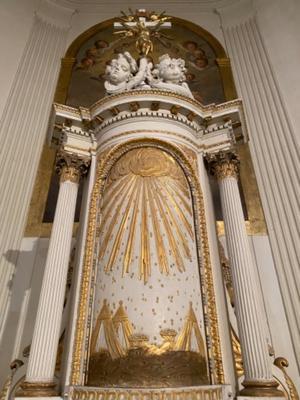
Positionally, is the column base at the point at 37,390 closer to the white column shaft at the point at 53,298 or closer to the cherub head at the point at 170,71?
the white column shaft at the point at 53,298

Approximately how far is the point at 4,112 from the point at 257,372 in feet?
18.1

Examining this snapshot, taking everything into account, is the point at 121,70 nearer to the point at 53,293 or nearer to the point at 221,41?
the point at 53,293

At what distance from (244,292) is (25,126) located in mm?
4861

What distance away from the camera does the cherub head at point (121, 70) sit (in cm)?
391

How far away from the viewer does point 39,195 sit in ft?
17.7

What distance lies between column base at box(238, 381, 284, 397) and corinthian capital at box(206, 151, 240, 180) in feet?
6.32

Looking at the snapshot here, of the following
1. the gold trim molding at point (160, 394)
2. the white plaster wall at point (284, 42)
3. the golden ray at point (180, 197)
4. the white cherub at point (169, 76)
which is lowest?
the gold trim molding at point (160, 394)

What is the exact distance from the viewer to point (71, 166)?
349 cm

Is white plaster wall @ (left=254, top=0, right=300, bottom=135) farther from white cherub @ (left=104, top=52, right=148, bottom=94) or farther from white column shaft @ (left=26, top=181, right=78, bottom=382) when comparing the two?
white column shaft @ (left=26, top=181, right=78, bottom=382)

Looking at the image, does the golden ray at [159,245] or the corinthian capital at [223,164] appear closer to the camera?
the golden ray at [159,245]

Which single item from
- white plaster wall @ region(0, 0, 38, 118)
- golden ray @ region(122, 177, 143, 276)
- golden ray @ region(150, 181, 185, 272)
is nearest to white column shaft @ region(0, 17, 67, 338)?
white plaster wall @ region(0, 0, 38, 118)

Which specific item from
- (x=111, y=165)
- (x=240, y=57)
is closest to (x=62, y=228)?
(x=111, y=165)

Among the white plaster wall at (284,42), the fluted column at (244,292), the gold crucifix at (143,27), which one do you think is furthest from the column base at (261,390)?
the white plaster wall at (284,42)

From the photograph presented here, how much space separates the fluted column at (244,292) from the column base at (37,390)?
145cm
